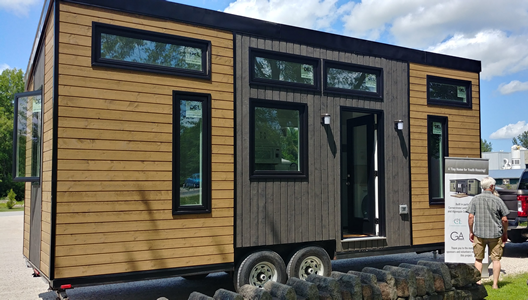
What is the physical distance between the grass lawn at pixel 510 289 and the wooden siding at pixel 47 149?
5003mm

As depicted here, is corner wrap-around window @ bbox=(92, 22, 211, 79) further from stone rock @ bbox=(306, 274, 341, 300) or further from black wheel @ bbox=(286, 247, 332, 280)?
stone rock @ bbox=(306, 274, 341, 300)

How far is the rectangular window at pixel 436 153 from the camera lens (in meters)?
7.46

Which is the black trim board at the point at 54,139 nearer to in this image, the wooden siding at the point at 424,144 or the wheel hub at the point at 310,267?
the wheel hub at the point at 310,267

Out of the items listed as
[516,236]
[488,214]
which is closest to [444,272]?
[488,214]

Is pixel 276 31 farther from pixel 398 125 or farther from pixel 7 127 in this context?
pixel 7 127

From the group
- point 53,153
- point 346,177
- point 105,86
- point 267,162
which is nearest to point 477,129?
point 346,177

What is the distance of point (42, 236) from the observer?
4.99 m

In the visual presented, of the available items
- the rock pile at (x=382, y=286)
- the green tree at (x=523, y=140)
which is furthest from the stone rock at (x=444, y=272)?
the green tree at (x=523, y=140)

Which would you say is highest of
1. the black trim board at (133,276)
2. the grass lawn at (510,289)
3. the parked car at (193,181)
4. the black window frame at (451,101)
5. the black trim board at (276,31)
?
the black trim board at (276,31)

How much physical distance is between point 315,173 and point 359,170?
191 centimetres

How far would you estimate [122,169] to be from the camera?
500 cm

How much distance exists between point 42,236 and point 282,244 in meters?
2.84

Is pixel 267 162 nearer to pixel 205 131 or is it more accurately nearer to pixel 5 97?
pixel 205 131

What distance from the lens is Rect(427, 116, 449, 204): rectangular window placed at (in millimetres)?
7461
